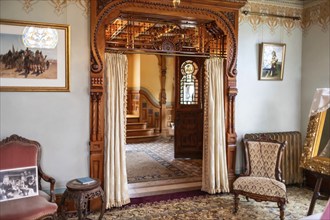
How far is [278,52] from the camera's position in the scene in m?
4.94

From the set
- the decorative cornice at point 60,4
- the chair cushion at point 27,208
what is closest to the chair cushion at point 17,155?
the chair cushion at point 27,208

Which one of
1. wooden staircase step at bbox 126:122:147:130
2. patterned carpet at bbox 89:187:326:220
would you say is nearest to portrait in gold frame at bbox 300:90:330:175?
patterned carpet at bbox 89:187:326:220

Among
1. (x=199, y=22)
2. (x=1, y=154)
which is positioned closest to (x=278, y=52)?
(x=199, y=22)

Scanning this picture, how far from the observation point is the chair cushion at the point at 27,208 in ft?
8.92

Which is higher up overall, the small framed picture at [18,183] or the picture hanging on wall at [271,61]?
the picture hanging on wall at [271,61]

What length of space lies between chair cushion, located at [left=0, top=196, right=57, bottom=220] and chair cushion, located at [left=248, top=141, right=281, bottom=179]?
9.06 feet

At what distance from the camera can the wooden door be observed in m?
6.82

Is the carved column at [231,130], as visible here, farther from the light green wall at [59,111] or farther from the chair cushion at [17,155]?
the chair cushion at [17,155]

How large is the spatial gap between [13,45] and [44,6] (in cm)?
62

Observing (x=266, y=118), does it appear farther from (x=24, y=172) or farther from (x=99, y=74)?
(x=24, y=172)

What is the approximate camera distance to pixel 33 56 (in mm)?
3598

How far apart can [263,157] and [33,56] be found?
3.41 metres

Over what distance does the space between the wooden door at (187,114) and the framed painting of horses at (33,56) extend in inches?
138

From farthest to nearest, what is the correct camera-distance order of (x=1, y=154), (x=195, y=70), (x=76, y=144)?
(x=195, y=70) < (x=76, y=144) < (x=1, y=154)
